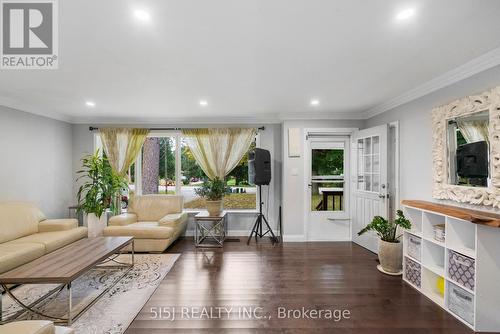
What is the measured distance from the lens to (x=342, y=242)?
428cm

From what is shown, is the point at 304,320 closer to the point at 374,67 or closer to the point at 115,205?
the point at 374,67

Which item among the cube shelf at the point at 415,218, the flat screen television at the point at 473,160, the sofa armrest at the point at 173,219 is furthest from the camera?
the sofa armrest at the point at 173,219

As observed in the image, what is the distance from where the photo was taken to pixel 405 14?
151 centimetres

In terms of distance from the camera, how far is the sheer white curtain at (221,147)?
14.9 feet

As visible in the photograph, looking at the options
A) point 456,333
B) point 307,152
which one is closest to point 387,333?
point 456,333

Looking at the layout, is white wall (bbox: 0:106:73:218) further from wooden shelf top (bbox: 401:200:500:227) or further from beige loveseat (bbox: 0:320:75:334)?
wooden shelf top (bbox: 401:200:500:227)

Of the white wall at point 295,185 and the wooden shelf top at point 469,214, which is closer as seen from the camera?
the wooden shelf top at point 469,214

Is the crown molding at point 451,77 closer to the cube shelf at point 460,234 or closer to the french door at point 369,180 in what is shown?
the french door at point 369,180

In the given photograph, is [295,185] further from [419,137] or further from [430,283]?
[430,283]

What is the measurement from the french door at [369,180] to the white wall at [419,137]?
0.25 meters

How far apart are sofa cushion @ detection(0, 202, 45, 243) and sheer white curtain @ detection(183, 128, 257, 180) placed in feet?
8.60

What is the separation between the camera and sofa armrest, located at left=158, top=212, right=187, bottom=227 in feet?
12.6

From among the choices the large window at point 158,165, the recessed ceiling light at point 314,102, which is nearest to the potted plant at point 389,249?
the recessed ceiling light at point 314,102

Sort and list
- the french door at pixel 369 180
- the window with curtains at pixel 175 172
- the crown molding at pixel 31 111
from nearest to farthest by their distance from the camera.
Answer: the crown molding at pixel 31 111 → the french door at pixel 369 180 → the window with curtains at pixel 175 172
